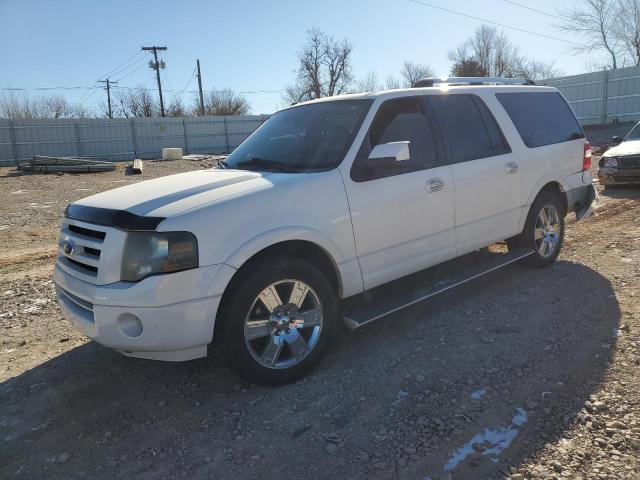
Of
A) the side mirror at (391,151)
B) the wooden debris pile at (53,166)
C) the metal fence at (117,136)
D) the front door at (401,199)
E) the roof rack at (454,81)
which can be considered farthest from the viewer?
the metal fence at (117,136)

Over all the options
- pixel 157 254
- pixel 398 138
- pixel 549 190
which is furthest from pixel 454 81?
pixel 157 254

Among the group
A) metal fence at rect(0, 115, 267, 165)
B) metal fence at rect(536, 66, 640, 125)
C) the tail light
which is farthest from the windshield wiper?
metal fence at rect(536, 66, 640, 125)

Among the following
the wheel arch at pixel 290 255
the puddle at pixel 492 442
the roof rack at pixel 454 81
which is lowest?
the puddle at pixel 492 442

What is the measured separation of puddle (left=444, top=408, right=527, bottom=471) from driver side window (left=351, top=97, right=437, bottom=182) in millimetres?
1916

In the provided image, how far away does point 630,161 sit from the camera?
1025 centimetres

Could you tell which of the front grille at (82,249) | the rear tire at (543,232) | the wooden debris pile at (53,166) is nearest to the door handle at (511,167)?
the rear tire at (543,232)

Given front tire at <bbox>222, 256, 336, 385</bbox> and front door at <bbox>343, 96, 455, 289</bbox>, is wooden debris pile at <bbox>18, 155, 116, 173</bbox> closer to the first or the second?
front door at <bbox>343, 96, 455, 289</bbox>

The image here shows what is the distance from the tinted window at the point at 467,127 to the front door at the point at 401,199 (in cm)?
19

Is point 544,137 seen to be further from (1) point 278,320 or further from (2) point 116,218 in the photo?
(2) point 116,218

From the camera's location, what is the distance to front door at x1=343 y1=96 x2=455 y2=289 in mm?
3830

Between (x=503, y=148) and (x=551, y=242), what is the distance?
143 centimetres

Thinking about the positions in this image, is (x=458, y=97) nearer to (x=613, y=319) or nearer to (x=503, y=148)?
(x=503, y=148)

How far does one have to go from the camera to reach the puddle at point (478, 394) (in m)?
3.26

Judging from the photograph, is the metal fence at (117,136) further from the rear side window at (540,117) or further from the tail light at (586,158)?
the tail light at (586,158)
